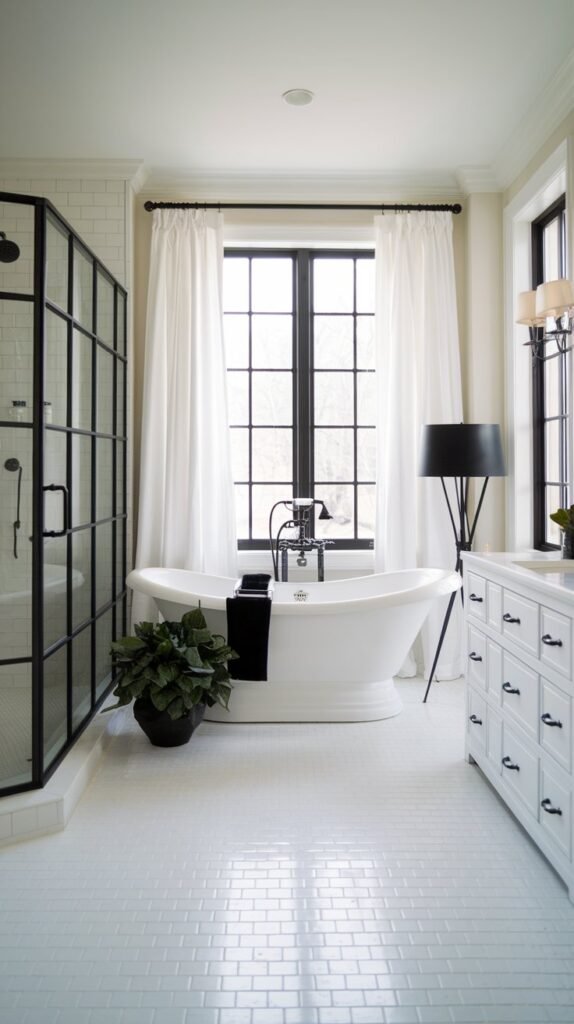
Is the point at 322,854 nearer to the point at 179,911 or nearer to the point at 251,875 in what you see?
the point at 251,875

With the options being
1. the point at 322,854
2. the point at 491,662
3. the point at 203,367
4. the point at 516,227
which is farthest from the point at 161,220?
the point at 322,854

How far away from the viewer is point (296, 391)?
15.0ft

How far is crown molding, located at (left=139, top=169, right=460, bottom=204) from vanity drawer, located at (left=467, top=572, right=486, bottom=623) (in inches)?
104

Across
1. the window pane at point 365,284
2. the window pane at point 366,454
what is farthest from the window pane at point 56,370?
the window pane at point 365,284

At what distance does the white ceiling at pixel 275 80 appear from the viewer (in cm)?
284

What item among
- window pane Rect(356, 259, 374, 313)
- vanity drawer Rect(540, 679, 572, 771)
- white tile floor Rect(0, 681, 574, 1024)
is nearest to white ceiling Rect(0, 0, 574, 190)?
window pane Rect(356, 259, 374, 313)

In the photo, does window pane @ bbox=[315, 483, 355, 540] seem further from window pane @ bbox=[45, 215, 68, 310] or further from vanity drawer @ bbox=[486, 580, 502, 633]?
window pane @ bbox=[45, 215, 68, 310]

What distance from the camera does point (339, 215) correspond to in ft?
14.4

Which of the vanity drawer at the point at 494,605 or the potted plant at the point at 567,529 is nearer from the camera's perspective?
the vanity drawer at the point at 494,605

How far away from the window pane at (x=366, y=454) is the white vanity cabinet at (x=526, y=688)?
1632 mm

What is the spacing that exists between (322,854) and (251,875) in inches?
10.0

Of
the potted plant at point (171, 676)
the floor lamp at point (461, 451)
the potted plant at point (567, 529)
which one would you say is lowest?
the potted plant at point (171, 676)

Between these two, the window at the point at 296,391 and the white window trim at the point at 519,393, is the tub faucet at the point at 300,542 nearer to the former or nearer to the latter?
the window at the point at 296,391

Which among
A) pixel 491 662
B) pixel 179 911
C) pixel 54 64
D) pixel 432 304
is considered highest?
pixel 54 64
